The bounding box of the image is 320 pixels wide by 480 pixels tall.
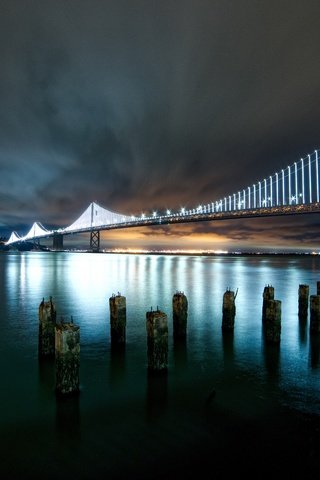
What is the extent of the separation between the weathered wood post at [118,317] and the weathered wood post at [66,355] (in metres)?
2.79

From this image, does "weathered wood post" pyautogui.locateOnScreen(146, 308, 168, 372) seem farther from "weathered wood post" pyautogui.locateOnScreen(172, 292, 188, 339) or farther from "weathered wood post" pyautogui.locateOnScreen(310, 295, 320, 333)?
"weathered wood post" pyautogui.locateOnScreen(310, 295, 320, 333)

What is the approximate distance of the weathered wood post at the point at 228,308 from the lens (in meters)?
9.51

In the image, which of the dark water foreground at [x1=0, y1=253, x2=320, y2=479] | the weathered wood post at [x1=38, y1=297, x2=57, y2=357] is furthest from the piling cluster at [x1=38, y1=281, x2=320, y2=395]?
the dark water foreground at [x1=0, y1=253, x2=320, y2=479]

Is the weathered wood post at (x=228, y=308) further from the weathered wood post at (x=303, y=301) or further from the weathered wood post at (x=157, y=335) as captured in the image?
the weathered wood post at (x=157, y=335)

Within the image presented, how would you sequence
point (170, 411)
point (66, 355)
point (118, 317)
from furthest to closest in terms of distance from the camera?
point (118, 317) → point (170, 411) → point (66, 355)

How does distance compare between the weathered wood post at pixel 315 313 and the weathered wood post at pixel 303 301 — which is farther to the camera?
the weathered wood post at pixel 303 301

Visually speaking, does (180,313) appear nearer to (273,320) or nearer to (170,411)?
(273,320)

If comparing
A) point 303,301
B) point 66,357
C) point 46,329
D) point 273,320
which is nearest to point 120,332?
point 46,329

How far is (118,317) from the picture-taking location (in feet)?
27.5

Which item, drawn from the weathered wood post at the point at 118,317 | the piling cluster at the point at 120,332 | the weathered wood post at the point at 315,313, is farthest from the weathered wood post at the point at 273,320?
the weathered wood post at the point at 118,317

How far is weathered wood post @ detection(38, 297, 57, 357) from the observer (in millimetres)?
7168

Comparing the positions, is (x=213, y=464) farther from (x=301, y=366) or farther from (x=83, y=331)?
(x=83, y=331)

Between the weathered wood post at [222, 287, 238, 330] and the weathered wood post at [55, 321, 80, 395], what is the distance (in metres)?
5.19

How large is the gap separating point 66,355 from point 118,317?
10.3 ft
